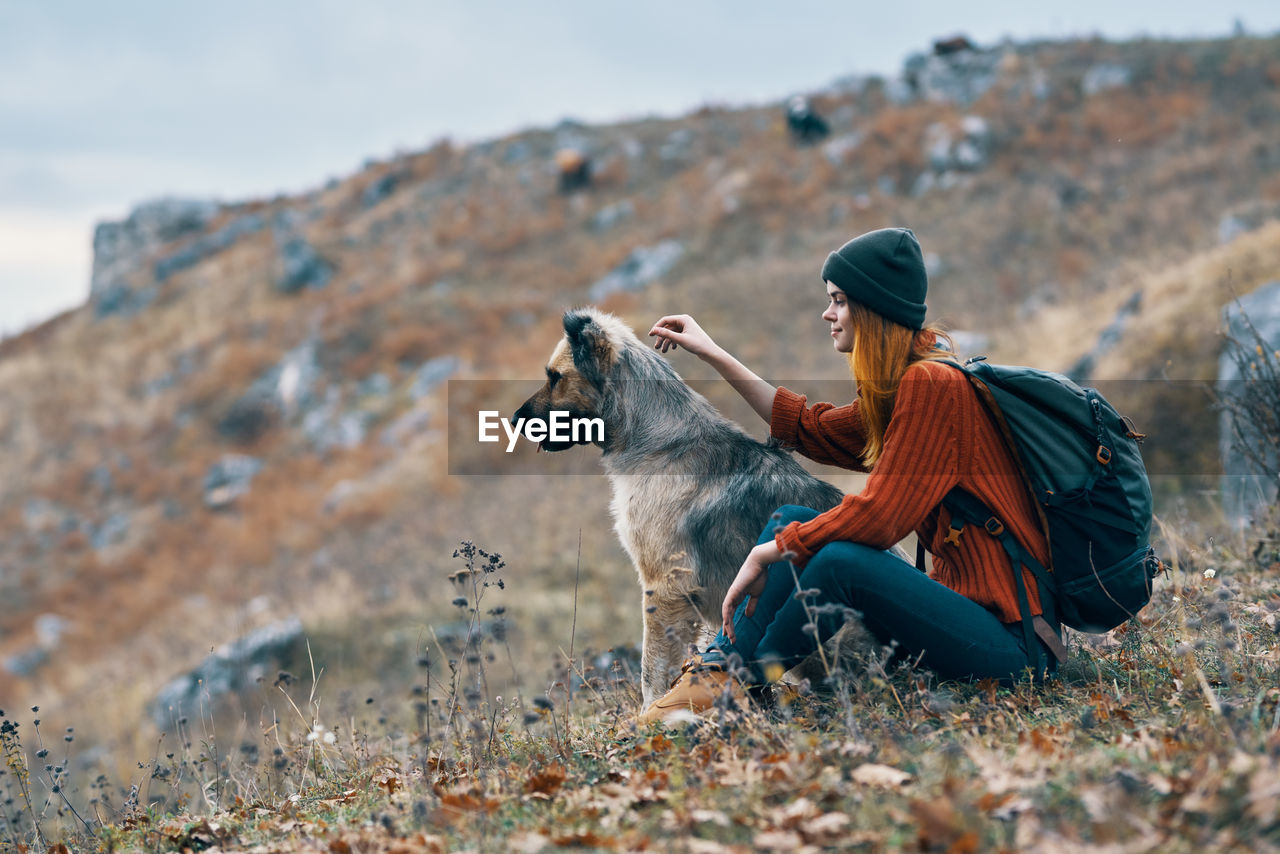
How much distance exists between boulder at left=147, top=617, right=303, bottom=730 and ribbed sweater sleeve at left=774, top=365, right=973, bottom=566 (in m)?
9.46

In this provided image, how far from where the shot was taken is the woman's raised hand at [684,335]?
4.05m

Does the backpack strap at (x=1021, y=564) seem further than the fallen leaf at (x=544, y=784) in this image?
Yes

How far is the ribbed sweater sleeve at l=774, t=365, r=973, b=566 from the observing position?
2973 millimetres

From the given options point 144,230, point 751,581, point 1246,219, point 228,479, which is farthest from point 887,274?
point 144,230

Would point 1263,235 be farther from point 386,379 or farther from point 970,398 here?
point 386,379

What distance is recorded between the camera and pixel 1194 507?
819cm

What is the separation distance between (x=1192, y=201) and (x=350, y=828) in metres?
21.9

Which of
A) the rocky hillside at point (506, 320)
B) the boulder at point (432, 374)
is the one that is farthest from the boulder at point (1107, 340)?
the boulder at point (432, 374)

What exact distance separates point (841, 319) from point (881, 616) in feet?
3.80

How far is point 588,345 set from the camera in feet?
15.5

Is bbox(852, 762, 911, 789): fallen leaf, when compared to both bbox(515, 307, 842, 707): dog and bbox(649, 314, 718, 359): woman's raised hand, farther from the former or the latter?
bbox(649, 314, 718, 359): woman's raised hand

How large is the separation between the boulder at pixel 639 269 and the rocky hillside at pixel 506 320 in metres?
0.14

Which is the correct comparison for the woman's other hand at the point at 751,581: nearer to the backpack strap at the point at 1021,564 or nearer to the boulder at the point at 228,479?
the backpack strap at the point at 1021,564

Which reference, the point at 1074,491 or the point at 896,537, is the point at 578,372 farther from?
the point at 1074,491
